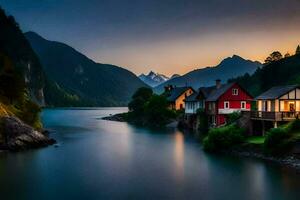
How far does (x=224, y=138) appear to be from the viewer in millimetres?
50438

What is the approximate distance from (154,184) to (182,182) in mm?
2662

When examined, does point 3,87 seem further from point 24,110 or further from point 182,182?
point 182,182

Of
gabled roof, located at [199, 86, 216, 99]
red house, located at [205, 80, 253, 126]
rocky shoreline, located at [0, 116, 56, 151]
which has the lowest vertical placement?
rocky shoreline, located at [0, 116, 56, 151]

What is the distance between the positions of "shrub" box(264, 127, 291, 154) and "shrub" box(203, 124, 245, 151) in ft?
23.0

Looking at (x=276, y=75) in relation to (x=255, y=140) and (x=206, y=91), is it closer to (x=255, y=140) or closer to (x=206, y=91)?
(x=206, y=91)

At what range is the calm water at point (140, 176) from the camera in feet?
102

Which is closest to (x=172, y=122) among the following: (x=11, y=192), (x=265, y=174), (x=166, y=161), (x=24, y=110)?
(x=24, y=110)

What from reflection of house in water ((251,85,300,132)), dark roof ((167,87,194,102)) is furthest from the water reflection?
dark roof ((167,87,194,102))

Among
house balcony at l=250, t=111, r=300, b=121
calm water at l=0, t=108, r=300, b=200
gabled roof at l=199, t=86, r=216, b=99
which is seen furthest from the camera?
gabled roof at l=199, t=86, r=216, b=99

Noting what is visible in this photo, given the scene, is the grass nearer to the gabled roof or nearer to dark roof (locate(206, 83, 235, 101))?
dark roof (locate(206, 83, 235, 101))

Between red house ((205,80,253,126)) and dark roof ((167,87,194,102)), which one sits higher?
dark roof ((167,87,194,102))

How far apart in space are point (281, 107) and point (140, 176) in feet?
84.8

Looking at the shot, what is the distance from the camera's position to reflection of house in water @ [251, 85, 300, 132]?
51.0 metres

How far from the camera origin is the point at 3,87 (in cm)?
Result: 6894
